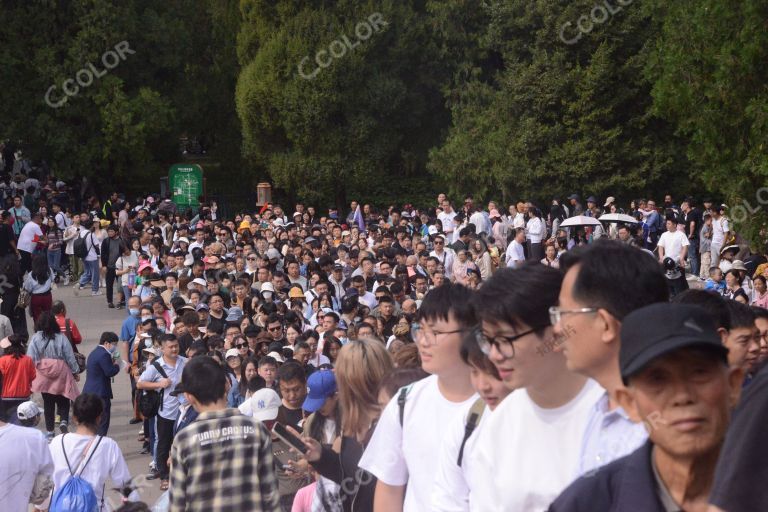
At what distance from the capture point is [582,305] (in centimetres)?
304

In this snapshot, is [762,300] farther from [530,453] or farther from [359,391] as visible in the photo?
[530,453]

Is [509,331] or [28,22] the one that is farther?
[28,22]

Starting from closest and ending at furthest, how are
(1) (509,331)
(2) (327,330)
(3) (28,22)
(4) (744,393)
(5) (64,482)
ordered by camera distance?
1. (4) (744,393)
2. (1) (509,331)
3. (5) (64,482)
4. (2) (327,330)
5. (3) (28,22)

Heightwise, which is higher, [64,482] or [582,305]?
[582,305]

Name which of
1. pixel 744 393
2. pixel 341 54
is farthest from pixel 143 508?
pixel 341 54

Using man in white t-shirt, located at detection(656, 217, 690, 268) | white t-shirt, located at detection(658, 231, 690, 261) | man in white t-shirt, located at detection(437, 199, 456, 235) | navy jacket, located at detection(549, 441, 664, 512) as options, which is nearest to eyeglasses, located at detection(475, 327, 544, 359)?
navy jacket, located at detection(549, 441, 664, 512)

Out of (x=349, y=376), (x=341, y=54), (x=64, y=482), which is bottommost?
(x=64, y=482)

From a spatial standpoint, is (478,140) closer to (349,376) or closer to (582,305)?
(349,376)

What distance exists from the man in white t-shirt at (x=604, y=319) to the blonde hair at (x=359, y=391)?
2150 millimetres

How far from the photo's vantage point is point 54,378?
1175 cm

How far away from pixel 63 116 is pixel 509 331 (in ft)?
98.4

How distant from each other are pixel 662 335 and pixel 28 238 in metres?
20.8

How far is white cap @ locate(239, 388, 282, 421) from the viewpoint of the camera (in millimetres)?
7324

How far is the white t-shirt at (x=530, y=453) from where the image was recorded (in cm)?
315
